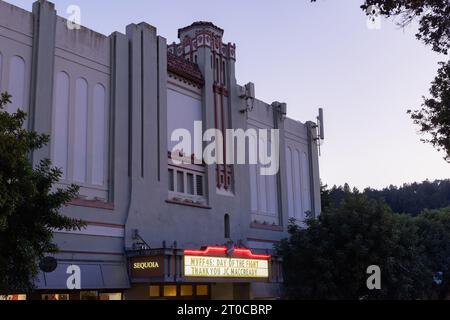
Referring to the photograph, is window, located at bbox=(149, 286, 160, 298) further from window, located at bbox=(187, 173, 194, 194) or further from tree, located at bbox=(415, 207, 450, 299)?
tree, located at bbox=(415, 207, 450, 299)

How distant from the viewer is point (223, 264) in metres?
25.5

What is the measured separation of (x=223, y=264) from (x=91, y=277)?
5778 millimetres

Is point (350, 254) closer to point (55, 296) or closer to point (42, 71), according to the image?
point (55, 296)

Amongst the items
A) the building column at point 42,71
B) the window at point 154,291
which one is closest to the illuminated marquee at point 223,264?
the window at point 154,291

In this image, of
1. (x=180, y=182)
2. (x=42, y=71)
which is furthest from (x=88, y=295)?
(x=42, y=71)

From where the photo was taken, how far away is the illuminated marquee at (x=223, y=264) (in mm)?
24281

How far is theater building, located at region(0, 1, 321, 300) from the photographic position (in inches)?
901

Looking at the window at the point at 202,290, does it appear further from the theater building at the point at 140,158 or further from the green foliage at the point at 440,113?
the green foliage at the point at 440,113

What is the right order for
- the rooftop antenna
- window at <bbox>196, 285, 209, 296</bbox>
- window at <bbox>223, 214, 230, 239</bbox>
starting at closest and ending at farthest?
window at <bbox>196, 285, 209, 296</bbox>, window at <bbox>223, 214, 230, 239</bbox>, the rooftop antenna

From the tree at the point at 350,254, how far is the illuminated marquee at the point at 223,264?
252 cm

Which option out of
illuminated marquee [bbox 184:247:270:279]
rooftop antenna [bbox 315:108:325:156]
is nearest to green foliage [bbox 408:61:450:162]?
illuminated marquee [bbox 184:247:270:279]

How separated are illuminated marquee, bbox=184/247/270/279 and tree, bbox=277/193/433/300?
8.26ft
